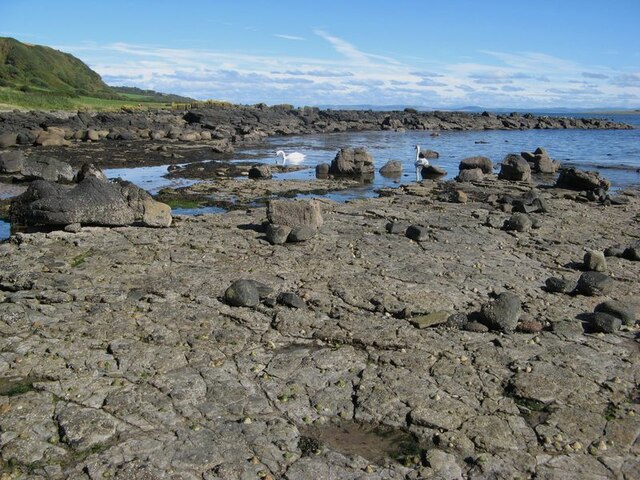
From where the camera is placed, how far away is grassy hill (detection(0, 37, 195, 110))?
63728 millimetres

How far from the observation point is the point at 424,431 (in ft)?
19.9

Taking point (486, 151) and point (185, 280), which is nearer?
point (185, 280)

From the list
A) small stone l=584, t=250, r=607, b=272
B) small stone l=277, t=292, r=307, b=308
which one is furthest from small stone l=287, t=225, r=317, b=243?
small stone l=584, t=250, r=607, b=272

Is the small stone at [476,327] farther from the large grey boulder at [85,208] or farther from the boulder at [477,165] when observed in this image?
the boulder at [477,165]

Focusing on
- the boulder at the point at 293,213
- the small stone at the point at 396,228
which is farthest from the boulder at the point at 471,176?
the boulder at the point at 293,213

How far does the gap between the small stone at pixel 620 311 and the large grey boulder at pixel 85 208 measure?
9.47 m

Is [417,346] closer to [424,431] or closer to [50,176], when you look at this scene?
[424,431]

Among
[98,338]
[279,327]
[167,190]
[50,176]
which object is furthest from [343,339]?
[50,176]

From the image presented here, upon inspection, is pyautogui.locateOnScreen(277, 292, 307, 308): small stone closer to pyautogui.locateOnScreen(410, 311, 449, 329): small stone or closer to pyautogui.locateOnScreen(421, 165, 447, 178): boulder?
pyautogui.locateOnScreen(410, 311, 449, 329): small stone

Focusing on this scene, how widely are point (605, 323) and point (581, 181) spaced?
51.4 feet

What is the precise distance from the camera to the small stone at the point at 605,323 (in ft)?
27.3

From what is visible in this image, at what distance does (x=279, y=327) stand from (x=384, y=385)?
209 centimetres

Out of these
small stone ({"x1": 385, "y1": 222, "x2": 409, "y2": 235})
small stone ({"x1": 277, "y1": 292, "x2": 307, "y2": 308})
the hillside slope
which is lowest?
small stone ({"x1": 277, "y1": 292, "x2": 307, "y2": 308})

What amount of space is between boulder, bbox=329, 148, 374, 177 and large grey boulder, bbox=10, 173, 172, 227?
1461 cm
